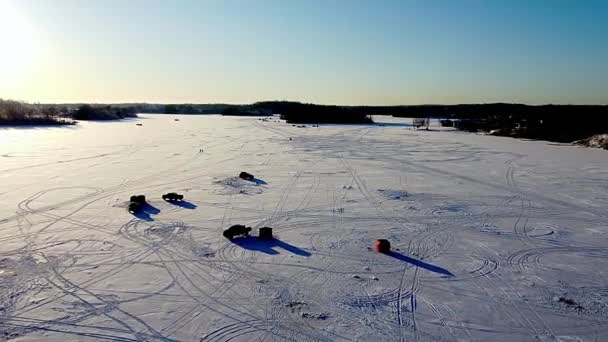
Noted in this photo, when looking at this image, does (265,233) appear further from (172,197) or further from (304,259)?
(172,197)

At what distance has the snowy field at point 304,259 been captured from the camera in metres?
5.25

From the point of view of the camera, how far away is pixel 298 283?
21.3ft

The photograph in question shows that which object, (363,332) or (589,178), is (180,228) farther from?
(589,178)

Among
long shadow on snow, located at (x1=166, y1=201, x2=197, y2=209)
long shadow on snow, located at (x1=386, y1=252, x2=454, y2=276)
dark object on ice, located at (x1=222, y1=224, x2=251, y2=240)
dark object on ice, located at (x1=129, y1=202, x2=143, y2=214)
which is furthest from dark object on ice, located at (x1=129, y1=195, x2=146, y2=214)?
long shadow on snow, located at (x1=386, y1=252, x2=454, y2=276)

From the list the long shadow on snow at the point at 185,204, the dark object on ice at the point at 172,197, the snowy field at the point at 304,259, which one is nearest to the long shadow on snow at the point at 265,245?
the snowy field at the point at 304,259

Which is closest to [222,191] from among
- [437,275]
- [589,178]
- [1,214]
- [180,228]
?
[180,228]

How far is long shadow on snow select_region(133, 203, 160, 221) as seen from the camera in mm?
10059

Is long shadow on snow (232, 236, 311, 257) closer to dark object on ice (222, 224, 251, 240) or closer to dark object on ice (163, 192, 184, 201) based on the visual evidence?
dark object on ice (222, 224, 251, 240)

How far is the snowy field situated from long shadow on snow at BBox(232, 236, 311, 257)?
0.05 meters

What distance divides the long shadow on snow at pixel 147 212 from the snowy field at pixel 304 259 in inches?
4.0

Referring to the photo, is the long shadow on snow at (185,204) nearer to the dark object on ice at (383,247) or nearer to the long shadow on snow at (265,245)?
the long shadow on snow at (265,245)

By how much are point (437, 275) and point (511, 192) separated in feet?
26.8

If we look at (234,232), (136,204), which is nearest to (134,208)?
(136,204)

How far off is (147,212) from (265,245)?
3.95 metres
